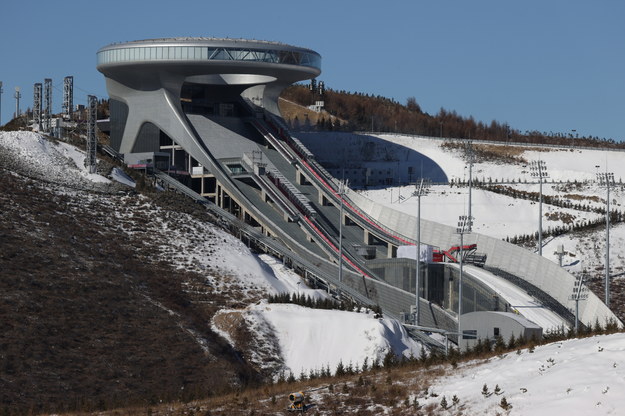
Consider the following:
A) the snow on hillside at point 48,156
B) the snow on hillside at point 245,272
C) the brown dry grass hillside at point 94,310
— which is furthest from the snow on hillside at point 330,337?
the snow on hillside at point 48,156

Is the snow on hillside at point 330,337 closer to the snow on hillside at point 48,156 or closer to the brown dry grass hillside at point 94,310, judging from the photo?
the brown dry grass hillside at point 94,310

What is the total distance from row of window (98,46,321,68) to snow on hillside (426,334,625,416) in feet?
219

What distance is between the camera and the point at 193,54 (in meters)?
99.1

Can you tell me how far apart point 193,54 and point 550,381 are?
72.2 metres

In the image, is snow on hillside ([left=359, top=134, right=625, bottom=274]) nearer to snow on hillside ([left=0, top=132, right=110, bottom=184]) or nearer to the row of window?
the row of window

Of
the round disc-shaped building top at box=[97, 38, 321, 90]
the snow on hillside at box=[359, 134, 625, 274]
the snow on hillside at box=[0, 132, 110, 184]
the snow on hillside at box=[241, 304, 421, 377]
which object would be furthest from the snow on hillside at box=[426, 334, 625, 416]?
the round disc-shaped building top at box=[97, 38, 321, 90]

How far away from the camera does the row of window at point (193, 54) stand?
99062mm

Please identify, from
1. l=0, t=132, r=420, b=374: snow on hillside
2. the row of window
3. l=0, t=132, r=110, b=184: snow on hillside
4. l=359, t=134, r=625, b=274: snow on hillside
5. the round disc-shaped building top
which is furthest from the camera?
the round disc-shaped building top

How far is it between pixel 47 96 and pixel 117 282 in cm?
4148

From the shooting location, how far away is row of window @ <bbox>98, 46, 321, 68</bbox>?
99062 mm

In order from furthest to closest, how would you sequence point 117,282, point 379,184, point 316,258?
point 379,184, point 316,258, point 117,282

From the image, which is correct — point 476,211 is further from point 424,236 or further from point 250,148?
point 250,148

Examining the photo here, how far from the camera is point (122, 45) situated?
101562 millimetres

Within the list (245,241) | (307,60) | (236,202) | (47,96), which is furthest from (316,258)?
(47,96)
